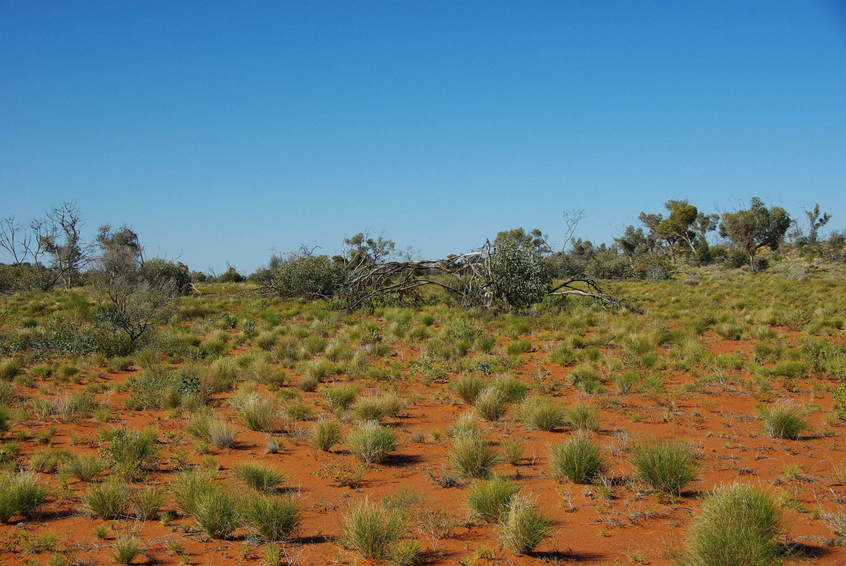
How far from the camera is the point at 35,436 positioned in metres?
8.19

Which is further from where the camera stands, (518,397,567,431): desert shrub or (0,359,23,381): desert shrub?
(0,359,23,381): desert shrub

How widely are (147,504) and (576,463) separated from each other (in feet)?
15.1

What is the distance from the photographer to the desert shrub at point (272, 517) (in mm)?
5117

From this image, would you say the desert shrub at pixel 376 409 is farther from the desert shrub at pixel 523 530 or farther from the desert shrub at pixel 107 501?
the desert shrub at pixel 523 530

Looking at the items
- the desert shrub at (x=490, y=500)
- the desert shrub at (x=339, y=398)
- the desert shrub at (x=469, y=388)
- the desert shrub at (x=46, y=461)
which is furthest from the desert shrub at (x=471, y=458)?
the desert shrub at (x=46, y=461)

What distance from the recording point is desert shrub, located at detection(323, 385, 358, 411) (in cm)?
967

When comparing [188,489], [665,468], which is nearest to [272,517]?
[188,489]

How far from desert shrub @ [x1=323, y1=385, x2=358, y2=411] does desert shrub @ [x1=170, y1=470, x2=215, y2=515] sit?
12.2ft

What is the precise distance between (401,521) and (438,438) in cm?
316

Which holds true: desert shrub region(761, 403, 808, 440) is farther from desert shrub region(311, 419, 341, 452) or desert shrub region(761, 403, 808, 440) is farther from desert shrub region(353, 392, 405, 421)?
desert shrub region(311, 419, 341, 452)

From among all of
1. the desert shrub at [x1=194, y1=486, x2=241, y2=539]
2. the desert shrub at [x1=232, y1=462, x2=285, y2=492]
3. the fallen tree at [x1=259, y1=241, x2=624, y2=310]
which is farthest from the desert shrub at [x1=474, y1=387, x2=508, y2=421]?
the fallen tree at [x1=259, y1=241, x2=624, y2=310]

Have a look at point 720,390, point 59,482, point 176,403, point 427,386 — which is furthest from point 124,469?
point 720,390

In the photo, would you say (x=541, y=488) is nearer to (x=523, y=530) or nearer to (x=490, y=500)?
(x=490, y=500)

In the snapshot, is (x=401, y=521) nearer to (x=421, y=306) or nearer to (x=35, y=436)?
(x=35, y=436)
